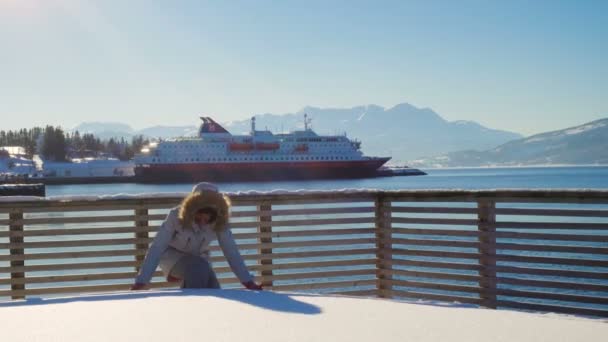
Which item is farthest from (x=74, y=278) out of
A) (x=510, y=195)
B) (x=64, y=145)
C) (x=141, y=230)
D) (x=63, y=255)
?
(x=64, y=145)

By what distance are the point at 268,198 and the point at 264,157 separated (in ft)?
189

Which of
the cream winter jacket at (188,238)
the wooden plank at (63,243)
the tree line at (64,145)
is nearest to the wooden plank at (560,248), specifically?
the cream winter jacket at (188,238)

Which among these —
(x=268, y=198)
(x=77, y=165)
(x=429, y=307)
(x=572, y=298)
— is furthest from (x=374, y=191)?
(x=77, y=165)

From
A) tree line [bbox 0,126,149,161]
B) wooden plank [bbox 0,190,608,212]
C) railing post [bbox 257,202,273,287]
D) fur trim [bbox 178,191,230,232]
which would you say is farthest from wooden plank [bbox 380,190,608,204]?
tree line [bbox 0,126,149,161]

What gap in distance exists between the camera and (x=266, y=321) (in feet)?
7.93

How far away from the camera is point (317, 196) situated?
162 inches

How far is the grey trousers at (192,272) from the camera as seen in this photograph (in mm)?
3062

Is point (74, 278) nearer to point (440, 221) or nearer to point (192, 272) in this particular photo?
point (192, 272)

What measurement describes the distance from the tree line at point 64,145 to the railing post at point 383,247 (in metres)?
88.1

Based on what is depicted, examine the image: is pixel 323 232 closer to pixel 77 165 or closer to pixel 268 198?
pixel 268 198

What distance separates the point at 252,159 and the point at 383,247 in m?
57.3

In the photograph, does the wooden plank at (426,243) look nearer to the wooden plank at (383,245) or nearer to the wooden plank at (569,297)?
the wooden plank at (383,245)

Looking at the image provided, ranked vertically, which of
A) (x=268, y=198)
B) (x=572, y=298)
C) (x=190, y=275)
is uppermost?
(x=268, y=198)

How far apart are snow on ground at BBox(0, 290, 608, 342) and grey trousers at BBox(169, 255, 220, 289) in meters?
0.16
